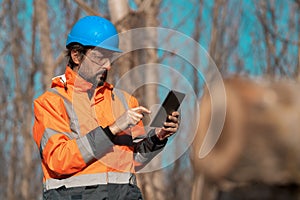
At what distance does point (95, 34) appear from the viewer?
10.1 feet

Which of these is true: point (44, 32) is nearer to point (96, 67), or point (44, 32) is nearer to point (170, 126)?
point (96, 67)

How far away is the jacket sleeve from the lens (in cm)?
264

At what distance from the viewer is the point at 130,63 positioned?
6.81m

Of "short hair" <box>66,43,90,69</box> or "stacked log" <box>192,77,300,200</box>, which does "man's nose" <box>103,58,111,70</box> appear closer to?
"short hair" <box>66,43,90,69</box>

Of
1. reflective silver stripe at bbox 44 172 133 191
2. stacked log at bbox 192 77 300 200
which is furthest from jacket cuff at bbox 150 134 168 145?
stacked log at bbox 192 77 300 200

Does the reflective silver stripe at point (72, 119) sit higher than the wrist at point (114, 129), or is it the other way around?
the reflective silver stripe at point (72, 119)

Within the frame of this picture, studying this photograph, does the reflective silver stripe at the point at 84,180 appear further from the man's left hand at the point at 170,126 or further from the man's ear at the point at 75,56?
the man's ear at the point at 75,56

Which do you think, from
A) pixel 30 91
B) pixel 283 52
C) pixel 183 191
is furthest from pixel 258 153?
pixel 183 191

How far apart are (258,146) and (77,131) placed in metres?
2.11

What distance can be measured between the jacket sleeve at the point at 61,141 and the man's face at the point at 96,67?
0.16m

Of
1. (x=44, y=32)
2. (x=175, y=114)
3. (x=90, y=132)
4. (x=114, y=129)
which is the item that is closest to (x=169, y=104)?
(x=175, y=114)

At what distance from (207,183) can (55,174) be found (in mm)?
2022

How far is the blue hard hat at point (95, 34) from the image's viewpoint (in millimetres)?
3041

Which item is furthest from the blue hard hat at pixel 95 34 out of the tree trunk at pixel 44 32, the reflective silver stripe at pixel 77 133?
the tree trunk at pixel 44 32
